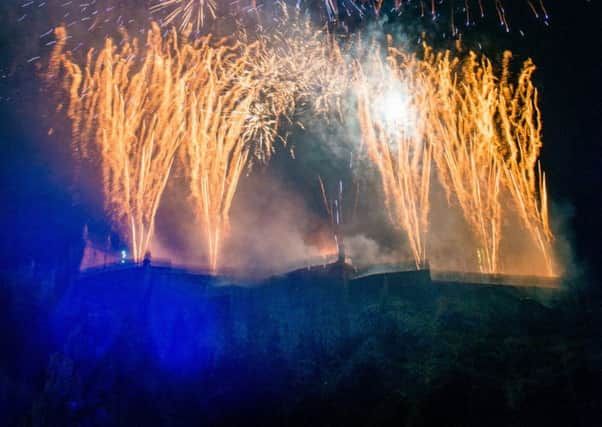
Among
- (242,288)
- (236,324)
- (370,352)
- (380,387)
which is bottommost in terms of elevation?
(380,387)

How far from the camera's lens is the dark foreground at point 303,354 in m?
20.1

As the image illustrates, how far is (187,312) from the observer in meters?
27.5

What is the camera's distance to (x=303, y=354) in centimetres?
2483

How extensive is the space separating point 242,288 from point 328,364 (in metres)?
7.91

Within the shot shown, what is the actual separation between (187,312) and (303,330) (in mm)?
8109

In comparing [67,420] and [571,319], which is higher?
[571,319]

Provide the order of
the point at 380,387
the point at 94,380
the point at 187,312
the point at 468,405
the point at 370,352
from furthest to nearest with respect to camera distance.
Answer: the point at 187,312
the point at 94,380
the point at 370,352
the point at 380,387
the point at 468,405

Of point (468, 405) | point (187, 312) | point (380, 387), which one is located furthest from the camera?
point (187, 312)

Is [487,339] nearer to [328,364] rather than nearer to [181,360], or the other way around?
[328,364]

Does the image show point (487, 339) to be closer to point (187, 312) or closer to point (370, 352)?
point (370, 352)

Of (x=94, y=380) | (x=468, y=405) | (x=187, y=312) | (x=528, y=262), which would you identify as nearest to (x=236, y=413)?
(x=187, y=312)

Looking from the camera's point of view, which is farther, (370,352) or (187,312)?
(187,312)

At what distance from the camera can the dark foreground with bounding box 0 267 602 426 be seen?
20.1 metres

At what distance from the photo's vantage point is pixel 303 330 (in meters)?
25.9
